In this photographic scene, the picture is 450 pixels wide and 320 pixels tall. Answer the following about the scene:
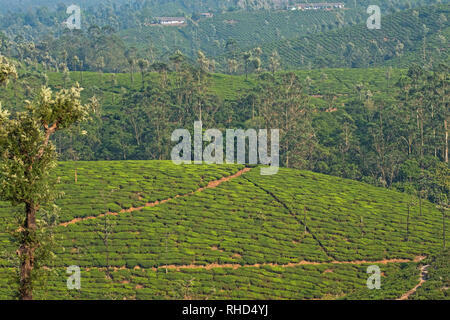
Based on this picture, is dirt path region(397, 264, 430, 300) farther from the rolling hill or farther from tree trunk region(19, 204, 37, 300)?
the rolling hill

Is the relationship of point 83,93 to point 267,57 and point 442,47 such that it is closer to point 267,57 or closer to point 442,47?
point 267,57

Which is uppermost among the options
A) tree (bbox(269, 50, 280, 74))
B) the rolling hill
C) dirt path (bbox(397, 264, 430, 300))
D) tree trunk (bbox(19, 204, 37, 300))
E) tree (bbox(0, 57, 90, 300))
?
the rolling hill

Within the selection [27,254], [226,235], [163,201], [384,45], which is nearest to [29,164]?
[27,254]

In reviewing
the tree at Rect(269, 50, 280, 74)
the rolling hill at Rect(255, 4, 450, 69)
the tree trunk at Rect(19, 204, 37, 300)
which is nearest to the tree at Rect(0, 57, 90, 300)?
the tree trunk at Rect(19, 204, 37, 300)

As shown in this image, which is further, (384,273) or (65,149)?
(65,149)

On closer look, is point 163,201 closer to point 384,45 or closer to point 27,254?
point 27,254
